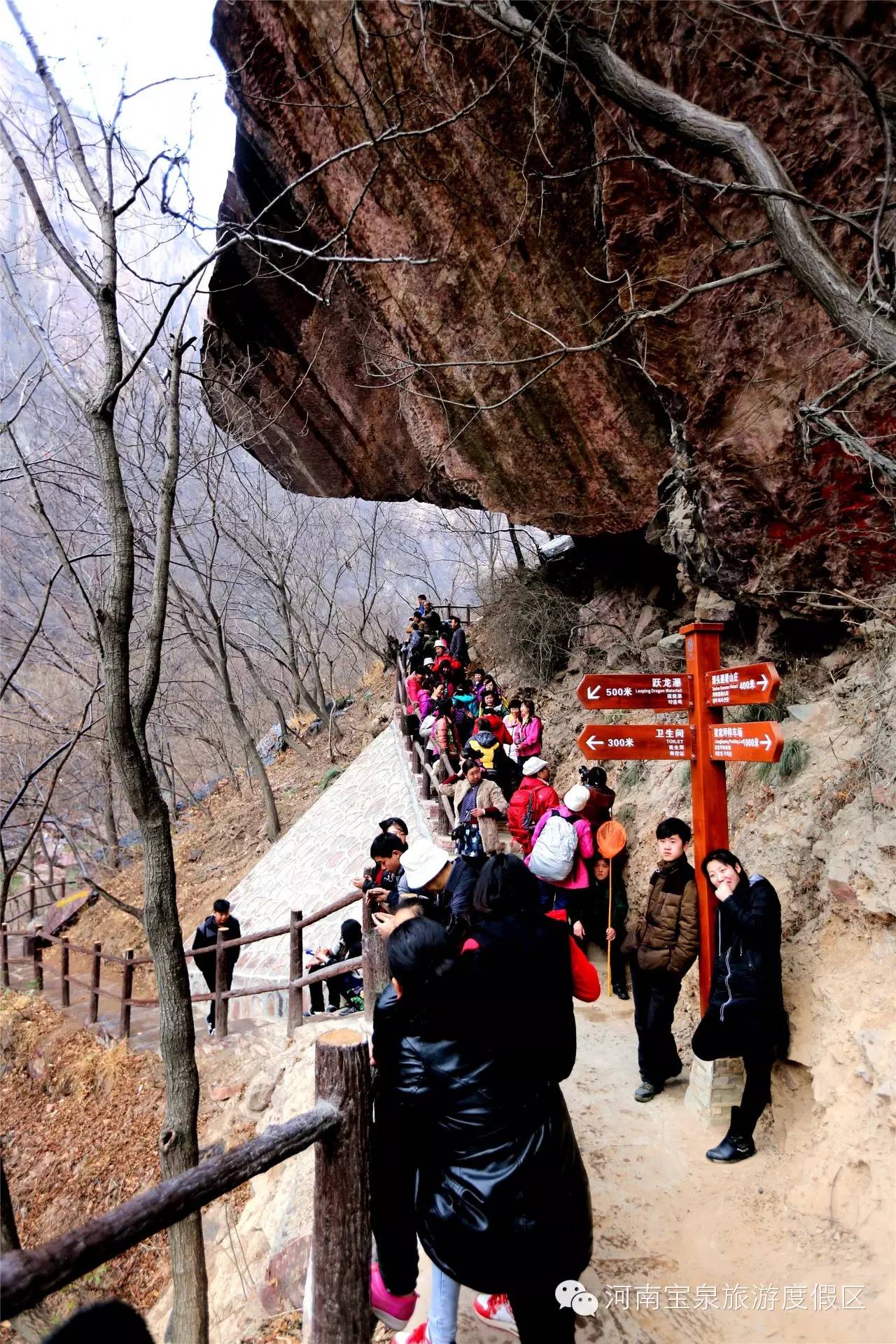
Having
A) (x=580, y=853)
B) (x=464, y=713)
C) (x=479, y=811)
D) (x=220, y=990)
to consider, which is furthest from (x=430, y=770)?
(x=580, y=853)

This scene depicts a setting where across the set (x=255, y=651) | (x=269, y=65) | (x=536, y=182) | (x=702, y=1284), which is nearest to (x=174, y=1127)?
(x=702, y=1284)

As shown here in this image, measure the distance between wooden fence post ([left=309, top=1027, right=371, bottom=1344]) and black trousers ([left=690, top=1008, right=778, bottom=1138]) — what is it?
187 cm

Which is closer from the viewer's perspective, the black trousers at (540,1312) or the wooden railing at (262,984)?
the black trousers at (540,1312)

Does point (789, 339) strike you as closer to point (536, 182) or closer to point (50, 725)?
point (536, 182)

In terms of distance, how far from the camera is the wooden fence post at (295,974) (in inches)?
234

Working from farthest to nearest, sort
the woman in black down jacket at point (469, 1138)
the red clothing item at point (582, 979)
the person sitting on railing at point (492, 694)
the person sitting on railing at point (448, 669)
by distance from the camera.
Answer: the person sitting on railing at point (448, 669) < the person sitting on railing at point (492, 694) < the red clothing item at point (582, 979) < the woman in black down jacket at point (469, 1138)

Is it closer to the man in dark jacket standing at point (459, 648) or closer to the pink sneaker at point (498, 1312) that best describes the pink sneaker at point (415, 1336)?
the pink sneaker at point (498, 1312)

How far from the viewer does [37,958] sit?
9883mm

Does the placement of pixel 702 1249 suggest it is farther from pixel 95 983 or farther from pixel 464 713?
pixel 95 983

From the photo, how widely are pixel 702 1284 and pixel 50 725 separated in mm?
12527

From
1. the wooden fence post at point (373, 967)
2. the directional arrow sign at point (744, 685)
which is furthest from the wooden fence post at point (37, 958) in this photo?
the directional arrow sign at point (744, 685)

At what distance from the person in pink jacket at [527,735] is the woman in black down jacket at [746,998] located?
487 centimetres

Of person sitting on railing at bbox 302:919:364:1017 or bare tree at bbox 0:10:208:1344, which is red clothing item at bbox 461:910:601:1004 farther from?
person sitting on railing at bbox 302:919:364:1017

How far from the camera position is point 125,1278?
18.0ft
